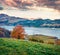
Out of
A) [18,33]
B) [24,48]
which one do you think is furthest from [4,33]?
[24,48]

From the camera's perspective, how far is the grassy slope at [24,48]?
854 centimetres

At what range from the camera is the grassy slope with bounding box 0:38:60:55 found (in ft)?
28.0

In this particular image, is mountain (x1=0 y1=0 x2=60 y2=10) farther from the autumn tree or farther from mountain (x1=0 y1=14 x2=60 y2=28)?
the autumn tree

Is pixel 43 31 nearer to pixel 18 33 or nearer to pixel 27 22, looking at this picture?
pixel 27 22

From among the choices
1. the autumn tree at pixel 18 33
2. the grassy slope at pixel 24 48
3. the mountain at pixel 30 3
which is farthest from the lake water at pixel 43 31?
the mountain at pixel 30 3

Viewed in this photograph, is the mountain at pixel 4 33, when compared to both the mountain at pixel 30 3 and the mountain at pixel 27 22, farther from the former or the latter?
the mountain at pixel 30 3

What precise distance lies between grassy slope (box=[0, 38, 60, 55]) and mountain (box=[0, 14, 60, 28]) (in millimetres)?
669

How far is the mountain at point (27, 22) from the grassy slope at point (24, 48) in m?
0.67

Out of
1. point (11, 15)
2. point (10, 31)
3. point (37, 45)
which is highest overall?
point (11, 15)

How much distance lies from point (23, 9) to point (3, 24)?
0.93 m

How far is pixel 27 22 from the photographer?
918 cm

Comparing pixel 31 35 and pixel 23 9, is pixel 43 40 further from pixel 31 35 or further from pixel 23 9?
pixel 23 9

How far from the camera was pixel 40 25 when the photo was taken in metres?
9.14

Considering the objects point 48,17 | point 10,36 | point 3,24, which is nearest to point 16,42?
point 10,36
